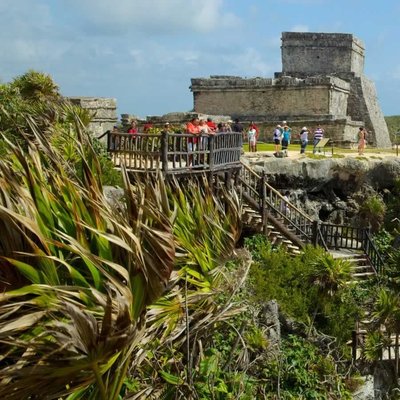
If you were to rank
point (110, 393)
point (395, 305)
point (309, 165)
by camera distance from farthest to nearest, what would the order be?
→ 1. point (309, 165)
2. point (395, 305)
3. point (110, 393)

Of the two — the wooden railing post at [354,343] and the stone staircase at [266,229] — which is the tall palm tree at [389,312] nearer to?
the wooden railing post at [354,343]

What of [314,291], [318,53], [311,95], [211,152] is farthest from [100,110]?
[318,53]

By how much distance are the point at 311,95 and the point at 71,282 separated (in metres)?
25.8

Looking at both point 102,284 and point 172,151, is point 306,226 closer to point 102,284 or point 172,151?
point 172,151

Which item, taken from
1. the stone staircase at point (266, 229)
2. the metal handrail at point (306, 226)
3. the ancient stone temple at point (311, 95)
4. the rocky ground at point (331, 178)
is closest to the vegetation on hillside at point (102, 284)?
the stone staircase at point (266, 229)

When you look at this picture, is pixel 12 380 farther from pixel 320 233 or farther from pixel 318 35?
pixel 318 35

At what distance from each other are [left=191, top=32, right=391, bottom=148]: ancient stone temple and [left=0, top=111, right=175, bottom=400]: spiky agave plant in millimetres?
24231

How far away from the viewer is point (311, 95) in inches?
1137

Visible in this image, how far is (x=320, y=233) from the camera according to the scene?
16688 millimetres

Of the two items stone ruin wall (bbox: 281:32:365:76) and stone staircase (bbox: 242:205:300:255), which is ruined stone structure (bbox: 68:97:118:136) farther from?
stone ruin wall (bbox: 281:32:365:76)

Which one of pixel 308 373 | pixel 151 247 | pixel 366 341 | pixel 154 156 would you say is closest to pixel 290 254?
pixel 366 341

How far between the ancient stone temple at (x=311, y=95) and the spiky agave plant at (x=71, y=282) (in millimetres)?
24231

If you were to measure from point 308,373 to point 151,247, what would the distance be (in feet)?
20.4

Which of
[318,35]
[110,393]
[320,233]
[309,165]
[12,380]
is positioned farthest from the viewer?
[318,35]
